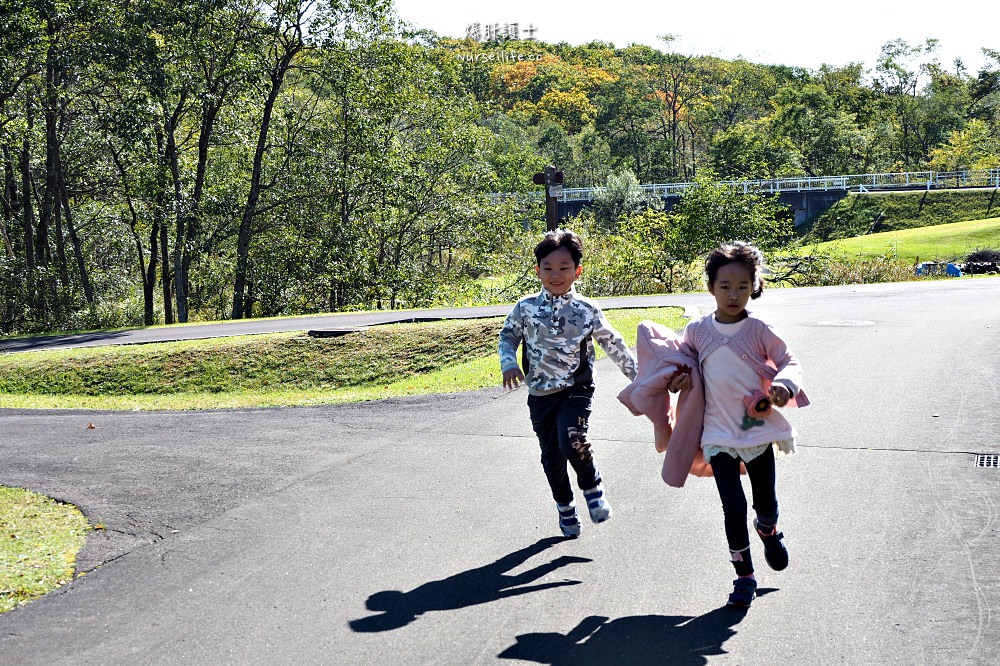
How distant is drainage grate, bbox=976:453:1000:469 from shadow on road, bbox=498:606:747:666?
345cm

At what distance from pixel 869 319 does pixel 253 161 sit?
24983mm

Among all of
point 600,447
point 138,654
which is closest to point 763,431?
point 138,654

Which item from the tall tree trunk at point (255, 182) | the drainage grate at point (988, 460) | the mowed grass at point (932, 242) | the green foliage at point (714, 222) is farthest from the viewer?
the mowed grass at point (932, 242)

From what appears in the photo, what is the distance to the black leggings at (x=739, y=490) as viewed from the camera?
177 inches

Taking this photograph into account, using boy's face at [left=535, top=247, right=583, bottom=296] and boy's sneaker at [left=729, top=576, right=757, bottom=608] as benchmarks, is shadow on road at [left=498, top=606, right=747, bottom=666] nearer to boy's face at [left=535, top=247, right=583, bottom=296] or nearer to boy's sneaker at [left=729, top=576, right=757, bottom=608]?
boy's sneaker at [left=729, top=576, right=757, bottom=608]

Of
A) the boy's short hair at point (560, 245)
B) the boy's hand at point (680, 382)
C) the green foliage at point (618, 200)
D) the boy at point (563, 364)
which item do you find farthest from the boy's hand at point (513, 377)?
the green foliage at point (618, 200)

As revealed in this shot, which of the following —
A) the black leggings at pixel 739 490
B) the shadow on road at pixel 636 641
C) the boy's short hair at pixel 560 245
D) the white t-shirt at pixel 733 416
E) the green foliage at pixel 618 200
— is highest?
the green foliage at pixel 618 200

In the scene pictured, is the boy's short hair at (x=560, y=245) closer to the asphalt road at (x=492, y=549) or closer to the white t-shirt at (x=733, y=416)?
the white t-shirt at (x=733, y=416)

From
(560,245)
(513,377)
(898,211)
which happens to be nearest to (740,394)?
(513,377)

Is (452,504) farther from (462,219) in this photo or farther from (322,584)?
(462,219)

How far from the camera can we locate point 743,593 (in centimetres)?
437

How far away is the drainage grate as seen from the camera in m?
6.87

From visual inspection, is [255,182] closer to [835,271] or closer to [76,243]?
[76,243]

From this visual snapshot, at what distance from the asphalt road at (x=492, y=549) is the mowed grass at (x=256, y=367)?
5.13 meters
